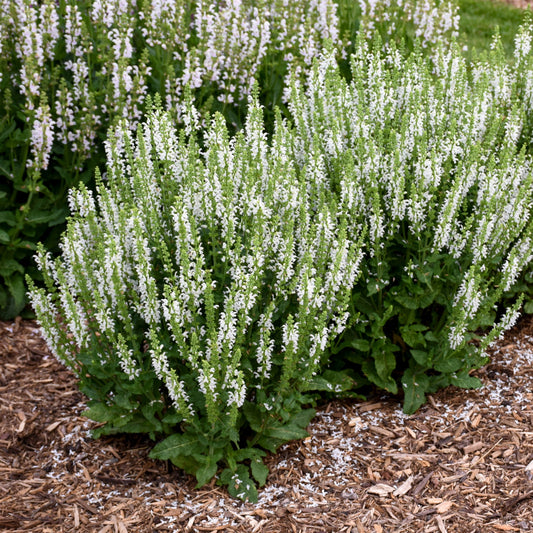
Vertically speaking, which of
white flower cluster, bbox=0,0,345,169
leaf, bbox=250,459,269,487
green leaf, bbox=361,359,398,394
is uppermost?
white flower cluster, bbox=0,0,345,169

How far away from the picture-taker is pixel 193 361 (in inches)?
121

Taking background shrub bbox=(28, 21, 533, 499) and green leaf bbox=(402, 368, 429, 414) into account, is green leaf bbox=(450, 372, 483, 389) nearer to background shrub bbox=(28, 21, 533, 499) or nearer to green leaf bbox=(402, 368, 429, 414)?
background shrub bbox=(28, 21, 533, 499)

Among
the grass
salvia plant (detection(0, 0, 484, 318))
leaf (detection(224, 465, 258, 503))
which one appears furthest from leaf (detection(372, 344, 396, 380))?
the grass

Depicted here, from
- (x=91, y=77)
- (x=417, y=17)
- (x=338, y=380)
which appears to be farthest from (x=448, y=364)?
(x=417, y=17)

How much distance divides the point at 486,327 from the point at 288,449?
6.16ft

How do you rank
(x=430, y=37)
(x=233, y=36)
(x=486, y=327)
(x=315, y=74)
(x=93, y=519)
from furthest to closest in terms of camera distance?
(x=430, y=37)
(x=233, y=36)
(x=486, y=327)
(x=315, y=74)
(x=93, y=519)

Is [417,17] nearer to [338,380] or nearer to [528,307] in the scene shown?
[528,307]

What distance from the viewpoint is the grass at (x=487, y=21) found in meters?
10.8

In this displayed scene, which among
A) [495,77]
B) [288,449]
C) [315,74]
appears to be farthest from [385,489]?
[495,77]

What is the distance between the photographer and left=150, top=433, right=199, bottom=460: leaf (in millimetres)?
3291

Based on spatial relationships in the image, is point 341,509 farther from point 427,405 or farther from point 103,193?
point 103,193

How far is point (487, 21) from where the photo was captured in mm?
11945

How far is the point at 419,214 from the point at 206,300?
1.31 meters

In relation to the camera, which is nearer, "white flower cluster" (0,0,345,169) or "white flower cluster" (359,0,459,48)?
"white flower cluster" (0,0,345,169)
